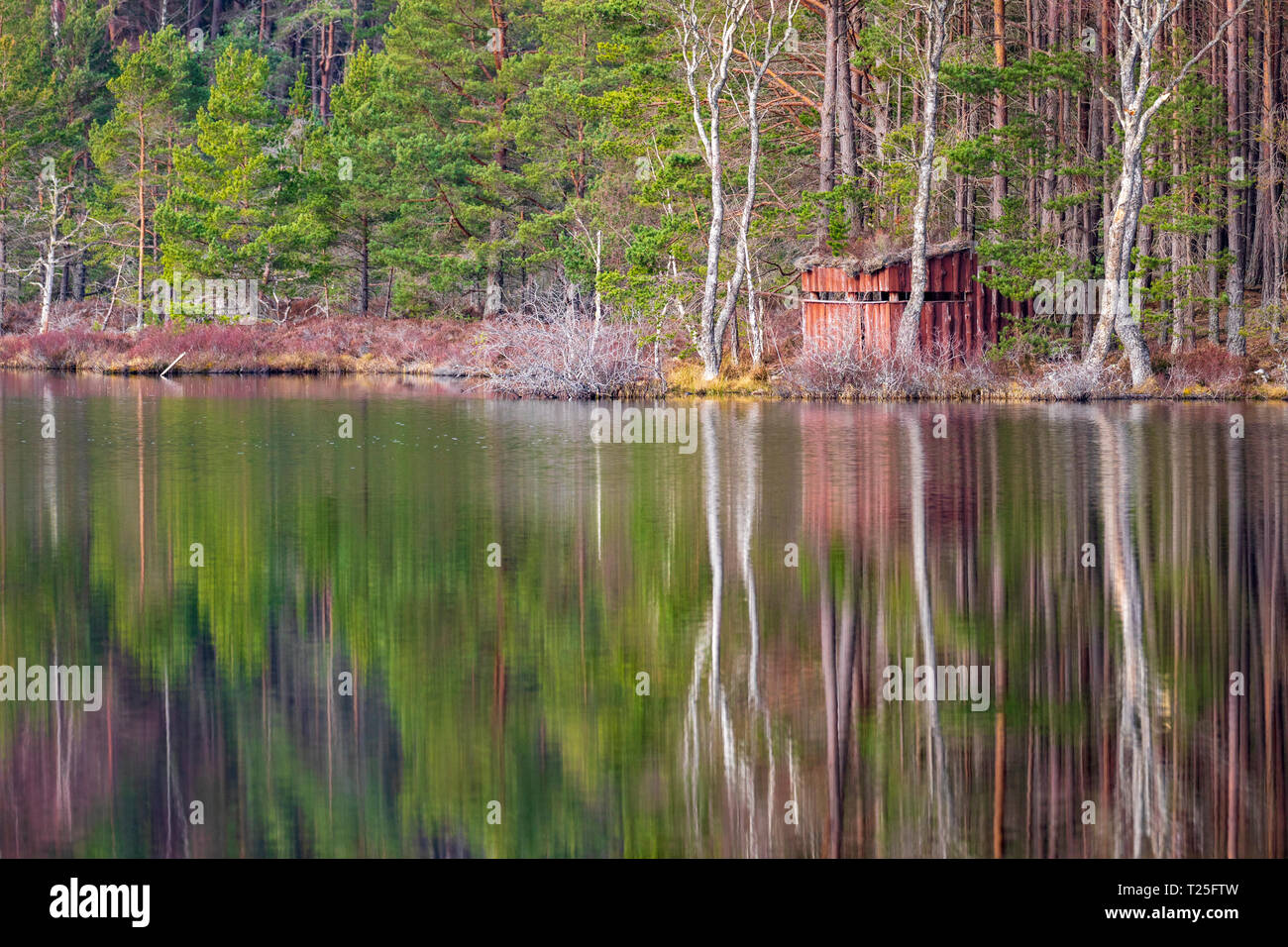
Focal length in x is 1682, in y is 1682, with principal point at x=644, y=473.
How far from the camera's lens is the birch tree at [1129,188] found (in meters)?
35.4

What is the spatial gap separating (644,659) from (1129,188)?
28.9 metres

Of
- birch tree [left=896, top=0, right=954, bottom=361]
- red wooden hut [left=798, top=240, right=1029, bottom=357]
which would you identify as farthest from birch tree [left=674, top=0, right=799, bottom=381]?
birch tree [left=896, top=0, right=954, bottom=361]

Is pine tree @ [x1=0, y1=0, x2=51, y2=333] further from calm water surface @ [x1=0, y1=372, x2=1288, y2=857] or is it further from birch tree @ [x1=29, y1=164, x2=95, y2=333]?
calm water surface @ [x1=0, y1=372, x2=1288, y2=857]

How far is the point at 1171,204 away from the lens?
38.0 m

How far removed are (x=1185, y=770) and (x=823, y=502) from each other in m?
10.00

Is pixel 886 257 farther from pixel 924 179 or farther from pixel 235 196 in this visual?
pixel 235 196

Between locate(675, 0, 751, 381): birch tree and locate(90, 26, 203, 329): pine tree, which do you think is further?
locate(90, 26, 203, 329): pine tree

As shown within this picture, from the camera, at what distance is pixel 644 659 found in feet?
33.0

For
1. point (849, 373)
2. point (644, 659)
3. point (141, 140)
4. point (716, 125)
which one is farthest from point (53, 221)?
point (644, 659)

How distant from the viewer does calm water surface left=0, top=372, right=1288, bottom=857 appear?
7117 millimetres

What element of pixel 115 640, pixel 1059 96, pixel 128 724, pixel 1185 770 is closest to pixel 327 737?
pixel 128 724

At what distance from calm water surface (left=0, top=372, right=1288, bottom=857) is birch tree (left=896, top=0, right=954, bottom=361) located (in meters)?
17.0
